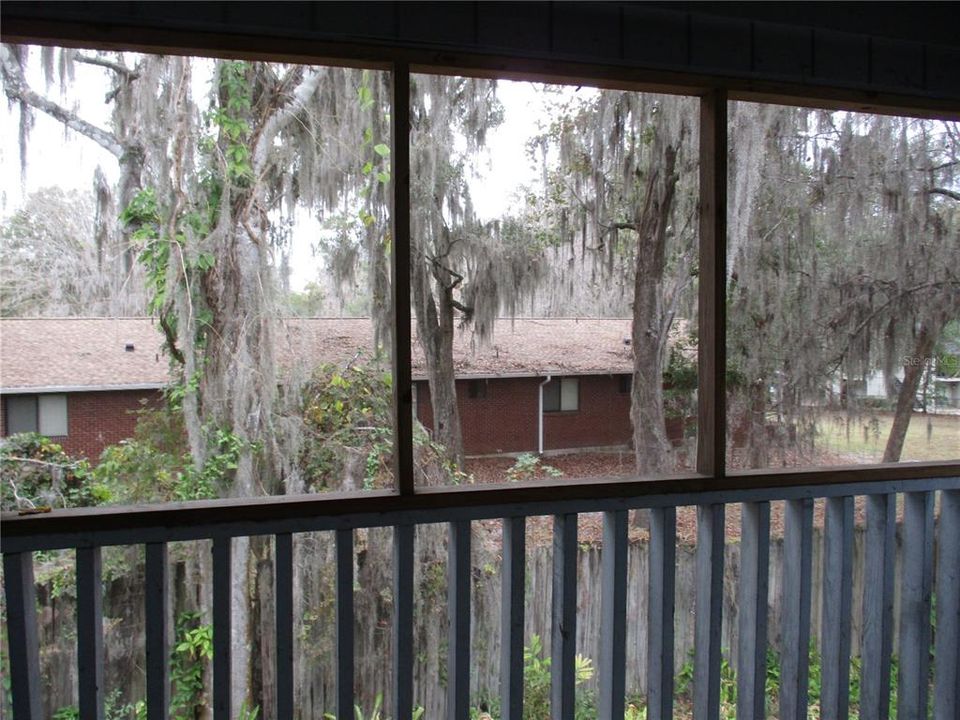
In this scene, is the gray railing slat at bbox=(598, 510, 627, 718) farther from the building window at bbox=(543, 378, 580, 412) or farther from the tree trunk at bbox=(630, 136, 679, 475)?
the tree trunk at bbox=(630, 136, 679, 475)

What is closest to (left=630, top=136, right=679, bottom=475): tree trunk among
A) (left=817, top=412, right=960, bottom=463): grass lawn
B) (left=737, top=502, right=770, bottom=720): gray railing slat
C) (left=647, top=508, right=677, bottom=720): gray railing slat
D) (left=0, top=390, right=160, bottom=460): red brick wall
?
(left=817, top=412, right=960, bottom=463): grass lawn

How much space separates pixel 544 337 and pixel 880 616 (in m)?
2.37

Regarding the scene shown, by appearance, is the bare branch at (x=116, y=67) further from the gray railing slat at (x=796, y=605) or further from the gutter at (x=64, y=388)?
the gray railing slat at (x=796, y=605)

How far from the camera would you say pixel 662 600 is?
1.85 meters

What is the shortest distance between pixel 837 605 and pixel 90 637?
1973mm

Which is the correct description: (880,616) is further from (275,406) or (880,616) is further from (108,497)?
(108,497)

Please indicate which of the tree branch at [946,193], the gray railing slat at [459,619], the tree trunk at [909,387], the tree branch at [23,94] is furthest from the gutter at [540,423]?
the tree branch at [946,193]

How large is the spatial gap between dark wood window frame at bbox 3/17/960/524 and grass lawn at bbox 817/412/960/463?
9.42 feet

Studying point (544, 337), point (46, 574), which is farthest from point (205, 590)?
point (544, 337)

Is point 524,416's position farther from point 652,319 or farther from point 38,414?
point 38,414

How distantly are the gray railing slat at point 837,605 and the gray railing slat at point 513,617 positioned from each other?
94 centimetres

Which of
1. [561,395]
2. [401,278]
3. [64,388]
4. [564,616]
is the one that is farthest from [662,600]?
[64,388]

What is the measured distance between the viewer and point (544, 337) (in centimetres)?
408

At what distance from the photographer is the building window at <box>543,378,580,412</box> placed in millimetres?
3774
